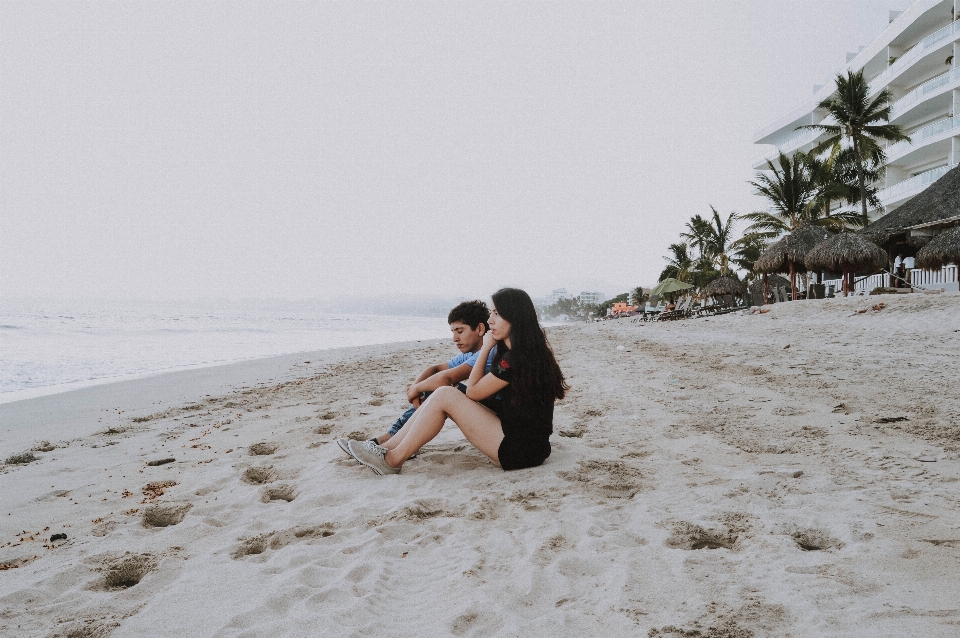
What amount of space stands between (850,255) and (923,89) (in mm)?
16622

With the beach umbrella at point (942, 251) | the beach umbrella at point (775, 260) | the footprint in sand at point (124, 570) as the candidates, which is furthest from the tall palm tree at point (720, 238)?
the footprint in sand at point (124, 570)

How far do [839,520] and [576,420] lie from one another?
2.29 metres

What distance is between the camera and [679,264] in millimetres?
37625

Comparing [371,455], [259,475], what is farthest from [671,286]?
[259,475]

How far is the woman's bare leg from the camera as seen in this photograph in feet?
9.87

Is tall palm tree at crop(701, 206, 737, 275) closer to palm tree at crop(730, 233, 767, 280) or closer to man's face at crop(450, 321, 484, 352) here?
palm tree at crop(730, 233, 767, 280)

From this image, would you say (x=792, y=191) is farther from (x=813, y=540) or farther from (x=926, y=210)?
(x=813, y=540)

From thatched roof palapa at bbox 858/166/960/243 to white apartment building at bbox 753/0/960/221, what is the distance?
9478mm

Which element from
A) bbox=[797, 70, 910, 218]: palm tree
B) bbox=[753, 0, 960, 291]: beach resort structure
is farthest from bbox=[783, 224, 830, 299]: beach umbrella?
bbox=[797, 70, 910, 218]: palm tree

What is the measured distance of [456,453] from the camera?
11.6 ft

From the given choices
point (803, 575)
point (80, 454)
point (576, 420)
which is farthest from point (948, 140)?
point (80, 454)

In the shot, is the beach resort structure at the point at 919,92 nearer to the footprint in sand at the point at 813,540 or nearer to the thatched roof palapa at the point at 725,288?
the thatched roof palapa at the point at 725,288

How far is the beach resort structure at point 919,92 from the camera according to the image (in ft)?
74.6

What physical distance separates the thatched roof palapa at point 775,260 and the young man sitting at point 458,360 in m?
18.8
